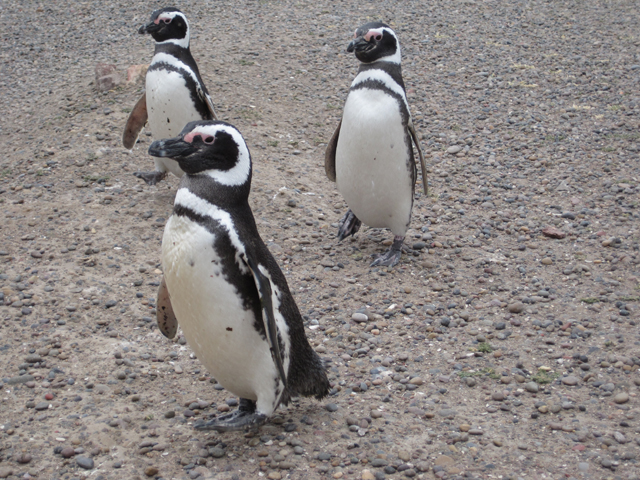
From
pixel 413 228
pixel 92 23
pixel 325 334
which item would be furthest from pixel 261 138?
pixel 92 23

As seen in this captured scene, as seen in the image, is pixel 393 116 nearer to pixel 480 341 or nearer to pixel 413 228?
pixel 413 228

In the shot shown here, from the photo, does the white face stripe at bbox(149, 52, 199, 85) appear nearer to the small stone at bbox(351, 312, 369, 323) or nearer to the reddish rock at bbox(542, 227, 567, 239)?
the small stone at bbox(351, 312, 369, 323)

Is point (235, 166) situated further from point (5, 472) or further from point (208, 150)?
point (5, 472)

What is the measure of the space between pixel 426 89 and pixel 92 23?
228 inches

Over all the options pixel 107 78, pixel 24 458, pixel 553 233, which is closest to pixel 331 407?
pixel 24 458

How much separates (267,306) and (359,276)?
2045 mm

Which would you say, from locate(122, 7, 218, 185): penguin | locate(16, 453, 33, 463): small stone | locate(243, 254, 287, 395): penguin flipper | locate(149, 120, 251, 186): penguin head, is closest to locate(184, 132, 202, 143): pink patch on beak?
locate(149, 120, 251, 186): penguin head

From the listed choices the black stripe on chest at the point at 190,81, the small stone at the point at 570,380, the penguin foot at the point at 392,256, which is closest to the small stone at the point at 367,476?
the small stone at the point at 570,380

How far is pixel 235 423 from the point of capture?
2.75 meters

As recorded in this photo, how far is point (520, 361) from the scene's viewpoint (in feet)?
11.3

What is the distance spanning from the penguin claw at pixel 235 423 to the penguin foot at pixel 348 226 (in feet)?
7.71

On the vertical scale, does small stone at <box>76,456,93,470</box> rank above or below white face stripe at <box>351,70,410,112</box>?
below

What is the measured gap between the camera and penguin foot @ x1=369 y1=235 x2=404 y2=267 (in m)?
4.61

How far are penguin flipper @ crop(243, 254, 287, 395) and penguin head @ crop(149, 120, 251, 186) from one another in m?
0.38
